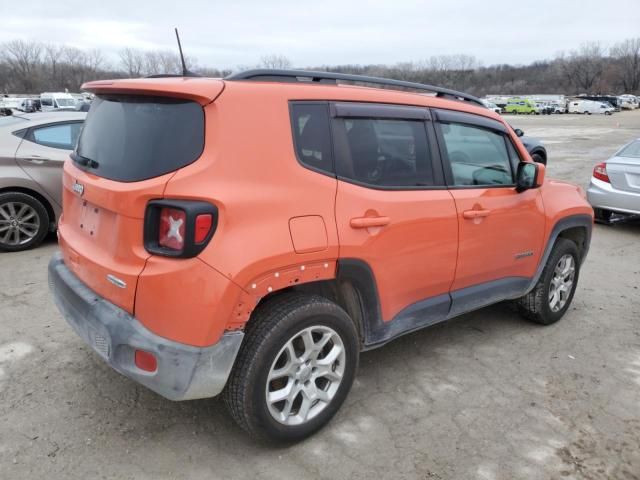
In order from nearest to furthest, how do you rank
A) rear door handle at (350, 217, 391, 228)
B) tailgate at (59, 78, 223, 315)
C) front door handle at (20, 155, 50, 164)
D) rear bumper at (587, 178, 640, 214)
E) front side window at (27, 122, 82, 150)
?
tailgate at (59, 78, 223, 315), rear door handle at (350, 217, 391, 228), front door handle at (20, 155, 50, 164), front side window at (27, 122, 82, 150), rear bumper at (587, 178, 640, 214)

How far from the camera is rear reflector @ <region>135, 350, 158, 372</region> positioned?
2.32 meters

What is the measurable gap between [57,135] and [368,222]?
204 inches

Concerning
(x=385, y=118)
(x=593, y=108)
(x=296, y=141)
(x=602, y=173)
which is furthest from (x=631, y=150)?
(x=593, y=108)

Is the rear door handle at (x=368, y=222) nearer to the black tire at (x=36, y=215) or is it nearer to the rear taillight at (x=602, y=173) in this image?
the black tire at (x=36, y=215)

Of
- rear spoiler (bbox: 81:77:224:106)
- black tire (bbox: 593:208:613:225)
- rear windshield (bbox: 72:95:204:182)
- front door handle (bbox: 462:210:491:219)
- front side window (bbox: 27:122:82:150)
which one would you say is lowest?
black tire (bbox: 593:208:613:225)

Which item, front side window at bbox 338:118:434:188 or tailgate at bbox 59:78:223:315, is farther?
front side window at bbox 338:118:434:188

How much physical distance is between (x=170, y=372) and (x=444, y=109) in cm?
234

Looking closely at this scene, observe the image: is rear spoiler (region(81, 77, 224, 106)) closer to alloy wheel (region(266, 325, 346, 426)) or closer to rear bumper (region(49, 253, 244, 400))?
rear bumper (region(49, 253, 244, 400))

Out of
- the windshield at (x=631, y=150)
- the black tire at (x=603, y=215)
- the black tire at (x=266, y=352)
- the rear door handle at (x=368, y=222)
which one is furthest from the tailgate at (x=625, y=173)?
the black tire at (x=266, y=352)

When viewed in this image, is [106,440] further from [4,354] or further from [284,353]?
[4,354]

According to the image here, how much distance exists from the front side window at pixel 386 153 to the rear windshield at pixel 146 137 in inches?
31.8

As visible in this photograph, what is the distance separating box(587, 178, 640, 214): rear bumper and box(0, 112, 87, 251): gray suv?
24.7 feet

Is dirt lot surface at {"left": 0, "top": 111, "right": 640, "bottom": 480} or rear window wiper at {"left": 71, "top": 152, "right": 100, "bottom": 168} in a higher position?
rear window wiper at {"left": 71, "top": 152, "right": 100, "bottom": 168}

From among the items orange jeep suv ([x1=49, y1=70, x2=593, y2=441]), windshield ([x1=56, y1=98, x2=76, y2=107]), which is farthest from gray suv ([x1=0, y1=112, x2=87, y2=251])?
windshield ([x1=56, y1=98, x2=76, y2=107])
